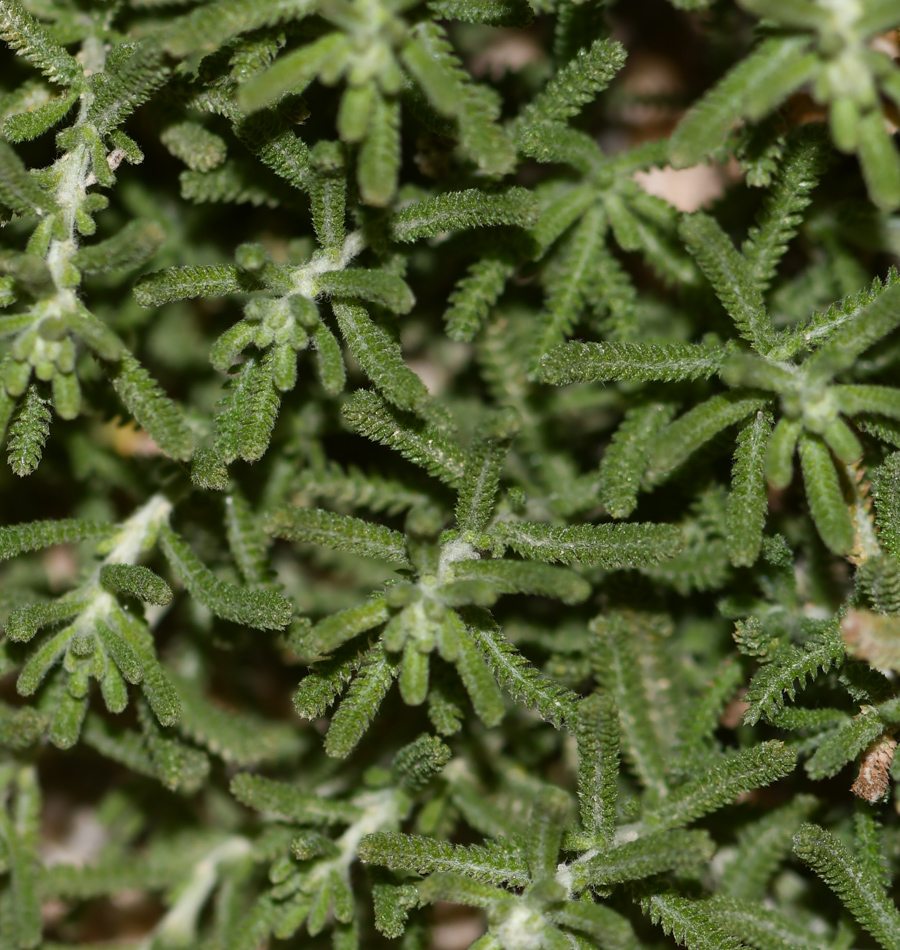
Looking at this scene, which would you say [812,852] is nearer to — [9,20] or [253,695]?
[253,695]

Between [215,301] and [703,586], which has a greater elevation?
[215,301]

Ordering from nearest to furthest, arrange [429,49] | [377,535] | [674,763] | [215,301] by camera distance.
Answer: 1. [429,49]
2. [377,535]
3. [674,763]
4. [215,301]

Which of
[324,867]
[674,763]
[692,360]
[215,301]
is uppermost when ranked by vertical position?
[215,301]

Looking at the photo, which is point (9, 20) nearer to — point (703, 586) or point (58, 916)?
point (703, 586)

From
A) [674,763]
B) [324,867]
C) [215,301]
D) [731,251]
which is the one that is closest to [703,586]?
[674,763]

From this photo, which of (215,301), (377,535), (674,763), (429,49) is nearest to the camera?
(429,49)

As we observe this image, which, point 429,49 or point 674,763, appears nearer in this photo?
point 429,49
